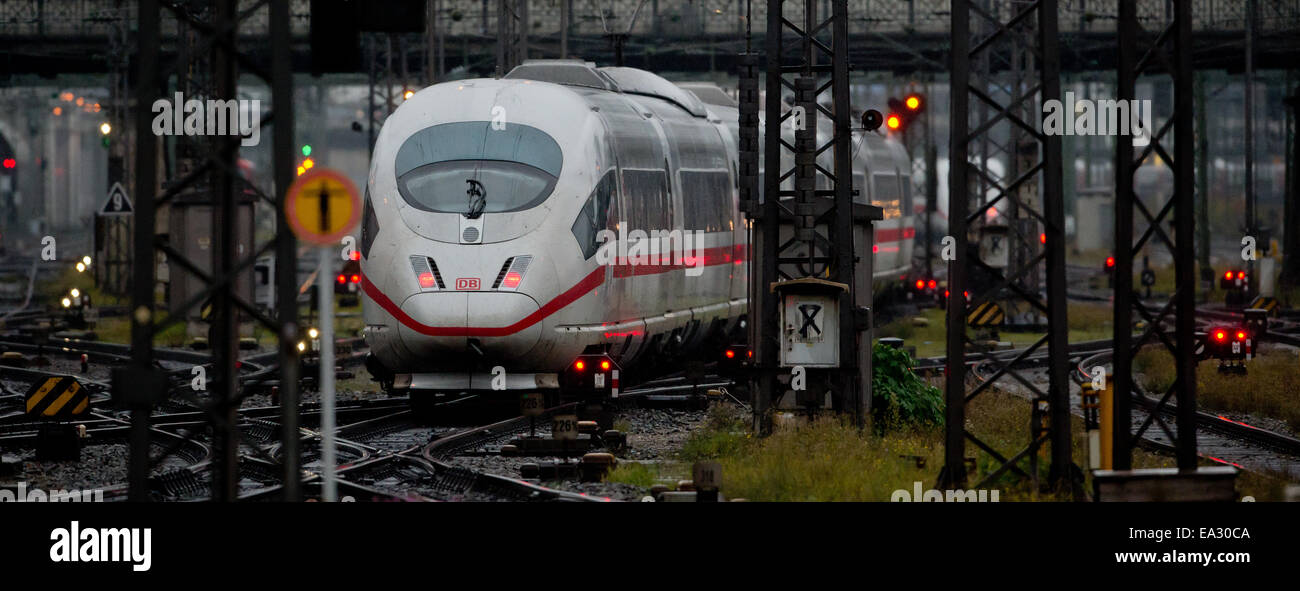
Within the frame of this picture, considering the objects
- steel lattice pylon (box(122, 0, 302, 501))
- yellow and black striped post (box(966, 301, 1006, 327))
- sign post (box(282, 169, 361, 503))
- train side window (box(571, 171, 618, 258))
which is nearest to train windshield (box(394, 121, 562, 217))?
train side window (box(571, 171, 618, 258))

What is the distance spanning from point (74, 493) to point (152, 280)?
401cm

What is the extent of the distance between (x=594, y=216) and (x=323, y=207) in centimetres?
926

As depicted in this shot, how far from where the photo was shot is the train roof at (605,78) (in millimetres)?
22109

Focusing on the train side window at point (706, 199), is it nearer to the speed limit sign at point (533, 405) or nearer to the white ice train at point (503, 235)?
the white ice train at point (503, 235)

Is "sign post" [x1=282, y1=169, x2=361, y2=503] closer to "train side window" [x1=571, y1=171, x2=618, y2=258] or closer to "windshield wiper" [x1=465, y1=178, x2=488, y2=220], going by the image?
"windshield wiper" [x1=465, y1=178, x2=488, y2=220]

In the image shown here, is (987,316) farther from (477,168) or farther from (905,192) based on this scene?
(477,168)

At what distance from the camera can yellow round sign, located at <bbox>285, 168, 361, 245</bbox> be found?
9984 mm

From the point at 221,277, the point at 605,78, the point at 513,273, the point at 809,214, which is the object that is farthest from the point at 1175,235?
the point at 605,78

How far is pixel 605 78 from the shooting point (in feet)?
74.0

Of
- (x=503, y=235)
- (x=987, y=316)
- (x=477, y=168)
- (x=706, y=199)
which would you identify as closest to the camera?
(x=503, y=235)

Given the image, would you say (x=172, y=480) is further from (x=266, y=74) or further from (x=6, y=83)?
(x=6, y=83)

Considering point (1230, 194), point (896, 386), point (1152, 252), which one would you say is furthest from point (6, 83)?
point (1230, 194)

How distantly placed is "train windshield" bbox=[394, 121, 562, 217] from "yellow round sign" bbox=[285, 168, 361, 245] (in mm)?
8346
